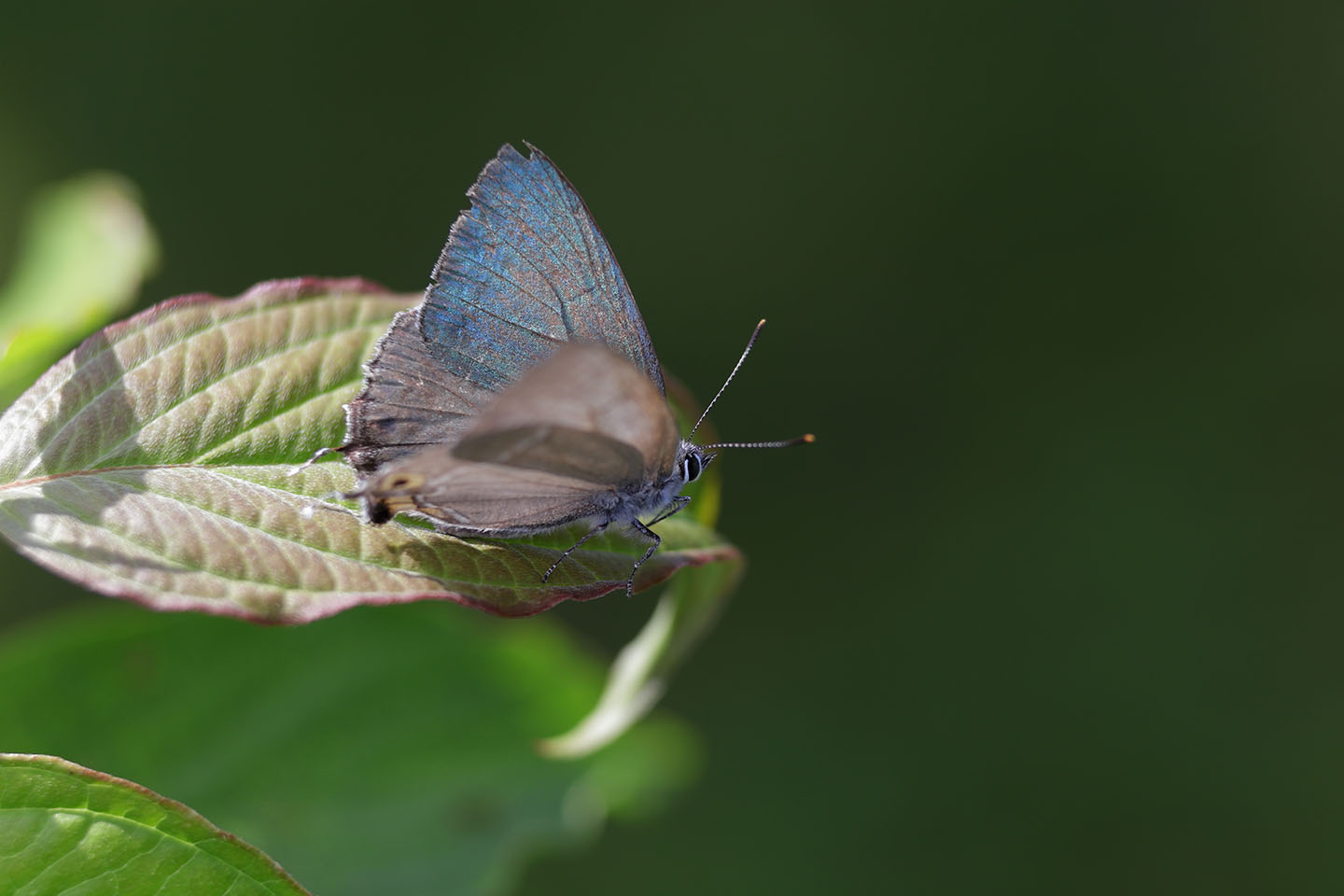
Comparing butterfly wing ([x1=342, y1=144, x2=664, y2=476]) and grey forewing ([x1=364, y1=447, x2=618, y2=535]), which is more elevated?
butterfly wing ([x1=342, y1=144, x2=664, y2=476])

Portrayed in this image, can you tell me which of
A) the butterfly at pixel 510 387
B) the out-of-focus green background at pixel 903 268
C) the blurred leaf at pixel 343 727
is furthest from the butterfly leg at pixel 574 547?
the out-of-focus green background at pixel 903 268

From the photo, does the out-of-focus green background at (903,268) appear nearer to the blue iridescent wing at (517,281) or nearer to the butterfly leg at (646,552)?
the butterfly leg at (646,552)

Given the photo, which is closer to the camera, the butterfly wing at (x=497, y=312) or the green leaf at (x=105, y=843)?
the green leaf at (x=105, y=843)

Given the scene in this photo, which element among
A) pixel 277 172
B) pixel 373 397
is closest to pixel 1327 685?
pixel 373 397

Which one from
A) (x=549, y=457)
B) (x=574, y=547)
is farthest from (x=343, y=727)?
(x=549, y=457)

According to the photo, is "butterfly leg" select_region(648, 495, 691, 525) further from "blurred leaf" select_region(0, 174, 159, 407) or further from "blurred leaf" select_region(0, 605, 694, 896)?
"blurred leaf" select_region(0, 174, 159, 407)

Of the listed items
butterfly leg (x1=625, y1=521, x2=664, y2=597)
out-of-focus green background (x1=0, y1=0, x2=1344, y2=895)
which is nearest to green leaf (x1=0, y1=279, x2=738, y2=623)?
butterfly leg (x1=625, y1=521, x2=664, y2=597)

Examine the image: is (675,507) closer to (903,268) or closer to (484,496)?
(484,496)
